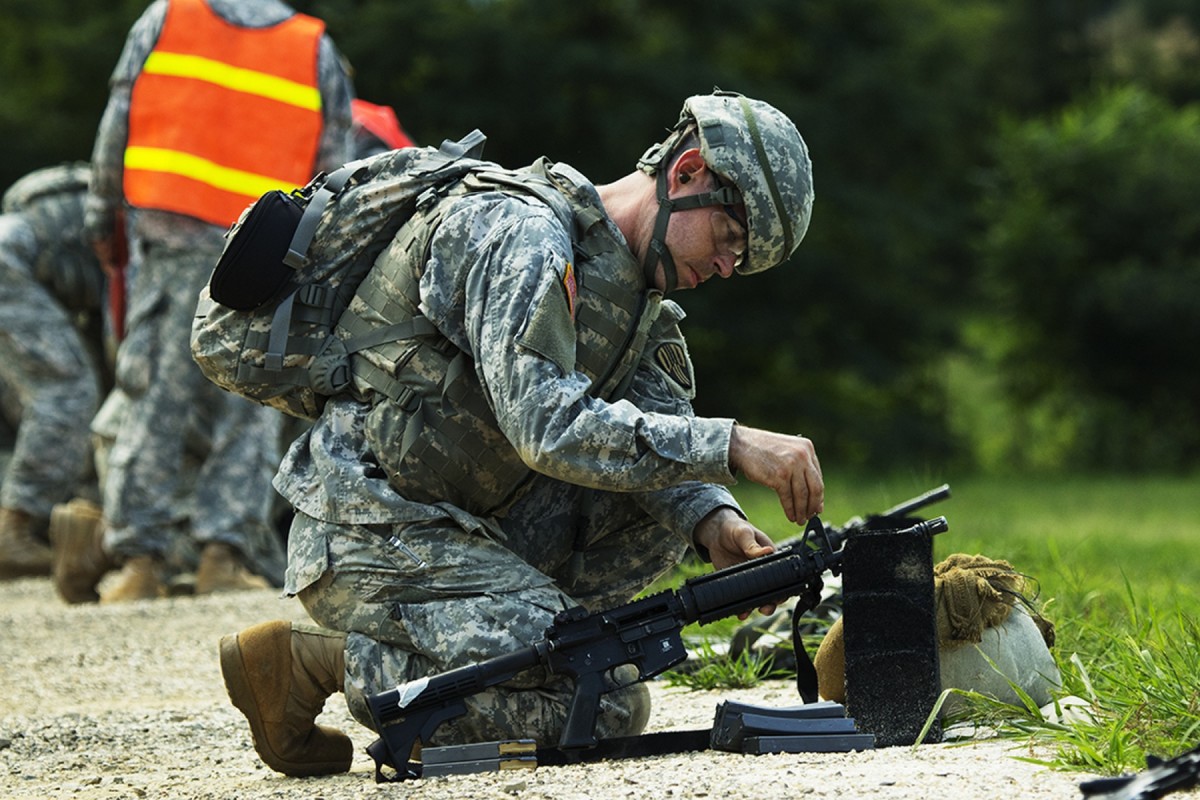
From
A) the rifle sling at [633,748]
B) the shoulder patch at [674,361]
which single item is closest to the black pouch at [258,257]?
the shoulder patch at [674,361]

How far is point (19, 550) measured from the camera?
925cm

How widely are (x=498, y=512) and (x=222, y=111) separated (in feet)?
12.9

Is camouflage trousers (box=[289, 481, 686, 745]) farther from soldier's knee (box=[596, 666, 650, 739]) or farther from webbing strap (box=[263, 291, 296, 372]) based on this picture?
webbing strap (box=[263, 291, 296, 372])

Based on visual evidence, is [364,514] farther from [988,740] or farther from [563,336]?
[988,740]

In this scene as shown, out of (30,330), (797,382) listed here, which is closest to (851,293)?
(797,382)

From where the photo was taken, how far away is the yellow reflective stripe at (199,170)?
25.1 ft

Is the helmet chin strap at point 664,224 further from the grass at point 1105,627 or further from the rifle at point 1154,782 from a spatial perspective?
the rifle at point 1154,782

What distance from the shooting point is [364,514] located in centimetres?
407

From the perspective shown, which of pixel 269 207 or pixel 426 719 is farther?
pixel 269 207

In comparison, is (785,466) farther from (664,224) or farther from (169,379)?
(169,379)

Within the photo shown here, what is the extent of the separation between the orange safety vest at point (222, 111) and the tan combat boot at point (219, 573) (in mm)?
1412

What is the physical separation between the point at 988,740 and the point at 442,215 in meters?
1.60

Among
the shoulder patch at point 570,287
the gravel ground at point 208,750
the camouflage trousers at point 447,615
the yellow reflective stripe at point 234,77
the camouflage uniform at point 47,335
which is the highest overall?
the yellow reflective stripe at point 234,77

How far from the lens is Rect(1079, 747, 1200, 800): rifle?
2736 millimetres
